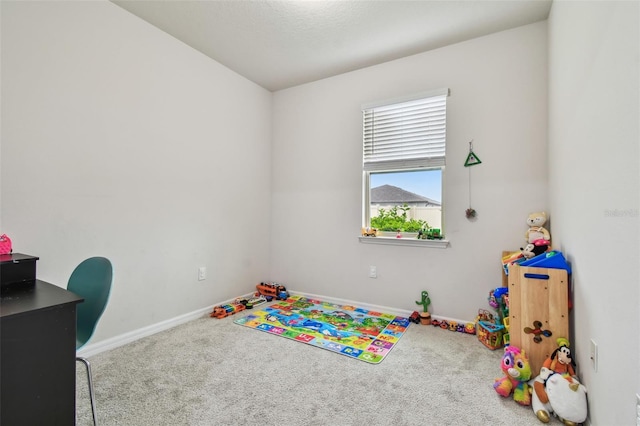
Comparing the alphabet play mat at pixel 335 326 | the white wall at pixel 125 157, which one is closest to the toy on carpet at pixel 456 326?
the alphabet play mat at pixel 335 326

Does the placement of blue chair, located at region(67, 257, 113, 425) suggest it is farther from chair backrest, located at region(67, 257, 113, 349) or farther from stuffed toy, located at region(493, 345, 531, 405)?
stuffed toy, located at region(493, 345, 531, 405)

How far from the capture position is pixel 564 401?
4.63ft

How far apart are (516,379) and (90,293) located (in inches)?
88.3

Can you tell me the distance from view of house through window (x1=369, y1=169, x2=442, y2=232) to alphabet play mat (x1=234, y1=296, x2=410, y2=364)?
0.92 metres

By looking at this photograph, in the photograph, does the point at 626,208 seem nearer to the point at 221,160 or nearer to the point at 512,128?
the point at 512,128

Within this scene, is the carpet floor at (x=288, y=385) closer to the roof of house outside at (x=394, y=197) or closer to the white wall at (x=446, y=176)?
the white wall at (x=446, y=176)

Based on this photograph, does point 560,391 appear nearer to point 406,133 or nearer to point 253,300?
point 406,133

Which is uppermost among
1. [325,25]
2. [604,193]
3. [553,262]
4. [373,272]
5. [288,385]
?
[325,25]

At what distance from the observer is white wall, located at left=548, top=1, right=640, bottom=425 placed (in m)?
0.94

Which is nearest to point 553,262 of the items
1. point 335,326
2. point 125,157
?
point 335,326

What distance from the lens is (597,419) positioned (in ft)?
4.09

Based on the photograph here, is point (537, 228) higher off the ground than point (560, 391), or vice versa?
point (537, 228)

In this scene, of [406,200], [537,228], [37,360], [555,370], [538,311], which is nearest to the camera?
[37,360]

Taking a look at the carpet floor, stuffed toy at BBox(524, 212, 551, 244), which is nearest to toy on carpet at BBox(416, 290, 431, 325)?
the carpet floor
